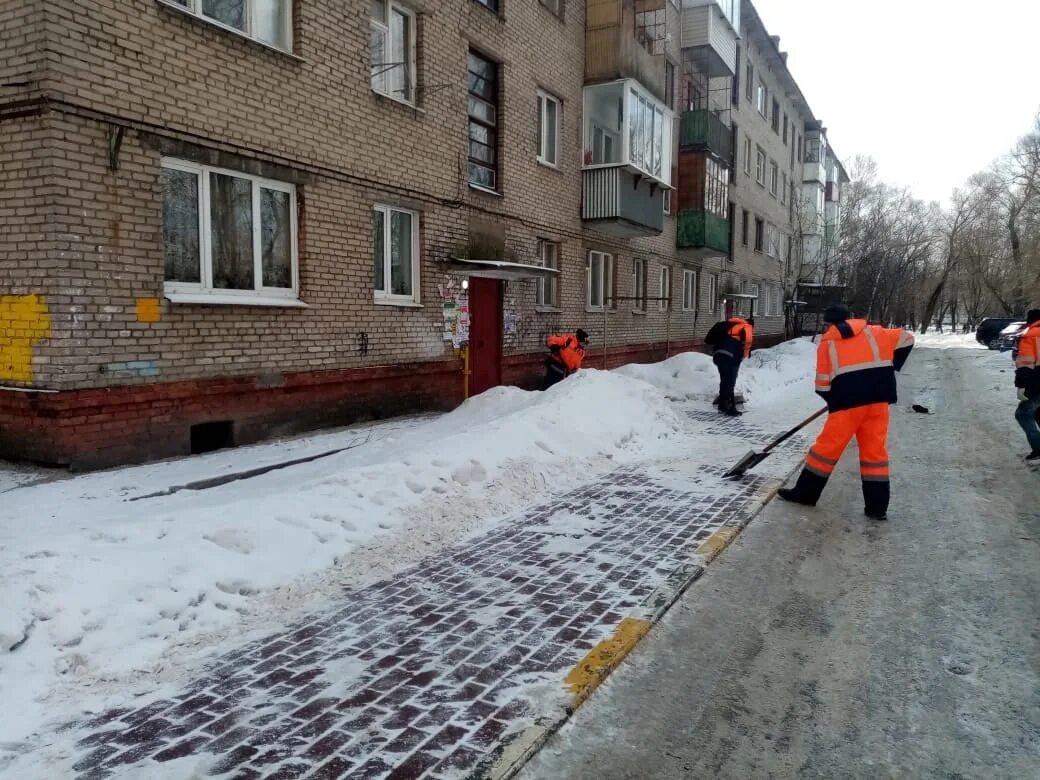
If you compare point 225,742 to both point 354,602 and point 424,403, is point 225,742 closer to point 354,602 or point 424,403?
point 354,602

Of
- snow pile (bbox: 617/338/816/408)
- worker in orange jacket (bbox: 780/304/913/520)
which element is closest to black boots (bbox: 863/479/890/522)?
worker in orange jacket (bbox: 780/304/913/520)

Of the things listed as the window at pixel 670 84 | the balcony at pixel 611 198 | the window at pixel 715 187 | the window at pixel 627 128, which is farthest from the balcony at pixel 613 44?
the window at pixel 715 187

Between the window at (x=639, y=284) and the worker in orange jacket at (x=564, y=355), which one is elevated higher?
the window at (x=639, y=284)

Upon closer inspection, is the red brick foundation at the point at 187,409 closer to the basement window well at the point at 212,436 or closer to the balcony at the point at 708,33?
the basement window well at the point at 212,436

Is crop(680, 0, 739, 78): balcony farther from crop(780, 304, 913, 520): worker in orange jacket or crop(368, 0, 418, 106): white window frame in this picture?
crop(780, 304, 913, 520): worker in orange jacket

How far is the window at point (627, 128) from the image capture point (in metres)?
15.3

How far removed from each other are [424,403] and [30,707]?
7.86 m

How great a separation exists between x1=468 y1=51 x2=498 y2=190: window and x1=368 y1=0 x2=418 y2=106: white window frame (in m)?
1.57

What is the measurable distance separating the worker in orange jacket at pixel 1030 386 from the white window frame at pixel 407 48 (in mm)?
8342

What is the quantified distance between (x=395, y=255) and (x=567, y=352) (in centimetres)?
328

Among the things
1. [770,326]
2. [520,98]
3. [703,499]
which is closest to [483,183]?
[520,98]

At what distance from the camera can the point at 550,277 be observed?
14.7m

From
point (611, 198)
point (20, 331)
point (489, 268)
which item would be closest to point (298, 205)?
point (489, 268)

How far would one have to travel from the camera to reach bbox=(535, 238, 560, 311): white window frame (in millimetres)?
14375
